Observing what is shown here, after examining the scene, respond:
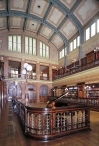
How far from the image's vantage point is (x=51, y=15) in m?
13.4

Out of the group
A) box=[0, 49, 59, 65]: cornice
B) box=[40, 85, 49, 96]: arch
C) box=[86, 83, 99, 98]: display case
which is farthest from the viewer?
box=[40, 85, 49, 96]: arch

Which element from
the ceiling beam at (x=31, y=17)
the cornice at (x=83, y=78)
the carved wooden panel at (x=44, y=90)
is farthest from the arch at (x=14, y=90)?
the ceiling beam at (x=31, y=17)

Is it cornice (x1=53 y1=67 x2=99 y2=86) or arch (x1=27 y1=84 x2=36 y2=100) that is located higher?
cornice (x1=53 y1=67 x2=99 y2=86)

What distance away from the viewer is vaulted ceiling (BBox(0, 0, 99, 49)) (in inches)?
438

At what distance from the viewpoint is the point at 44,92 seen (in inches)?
695

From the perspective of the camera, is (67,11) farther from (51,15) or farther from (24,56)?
(24,56)

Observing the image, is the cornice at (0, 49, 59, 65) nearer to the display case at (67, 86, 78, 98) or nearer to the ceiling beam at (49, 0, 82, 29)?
the display case at (67, 86, 78, 98)

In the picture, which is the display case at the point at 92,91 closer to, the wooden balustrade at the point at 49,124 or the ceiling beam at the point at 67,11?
the ceiling beam at the point at 67,11

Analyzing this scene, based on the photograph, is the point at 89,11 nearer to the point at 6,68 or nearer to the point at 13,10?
the point at 13,10

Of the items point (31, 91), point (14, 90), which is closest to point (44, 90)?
point (31, 91)

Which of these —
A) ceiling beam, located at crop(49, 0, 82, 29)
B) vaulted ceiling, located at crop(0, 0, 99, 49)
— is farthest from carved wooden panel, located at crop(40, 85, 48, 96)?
ceiling beam, located at crop(49, 0, 82, 29)

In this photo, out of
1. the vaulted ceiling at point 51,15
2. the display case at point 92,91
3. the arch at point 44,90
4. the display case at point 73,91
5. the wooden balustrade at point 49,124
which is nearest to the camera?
the wooden balustrade at point 49,124

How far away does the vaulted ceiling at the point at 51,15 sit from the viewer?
11.1 m

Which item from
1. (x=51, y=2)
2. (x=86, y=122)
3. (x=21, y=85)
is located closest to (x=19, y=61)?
(x=21, y=85)
